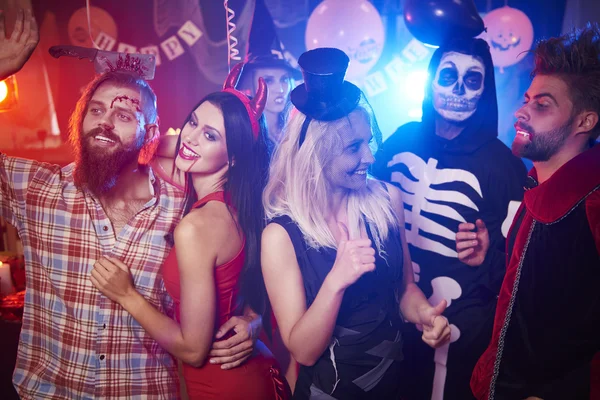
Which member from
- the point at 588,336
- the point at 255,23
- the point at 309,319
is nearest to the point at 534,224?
the point at 588,336

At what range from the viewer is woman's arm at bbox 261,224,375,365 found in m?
1.94

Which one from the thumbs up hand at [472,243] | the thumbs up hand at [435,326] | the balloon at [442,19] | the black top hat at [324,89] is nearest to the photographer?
the black top hat at [324,89]

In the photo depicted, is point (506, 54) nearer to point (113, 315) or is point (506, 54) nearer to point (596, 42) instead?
point (596, 42)

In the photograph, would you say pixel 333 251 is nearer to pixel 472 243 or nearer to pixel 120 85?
pixel 472 243

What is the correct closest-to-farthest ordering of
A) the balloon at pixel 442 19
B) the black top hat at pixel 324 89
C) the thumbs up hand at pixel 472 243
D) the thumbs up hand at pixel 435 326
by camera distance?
the black top hat at pixel 324 89 → the thumbs up hand at pixel 435 326 → the balloon at pixel 442 19 → the thumbs up hand at pixel 472 243

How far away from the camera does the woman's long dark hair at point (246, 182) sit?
2.04 metres

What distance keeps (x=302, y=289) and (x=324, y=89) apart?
2.69ft

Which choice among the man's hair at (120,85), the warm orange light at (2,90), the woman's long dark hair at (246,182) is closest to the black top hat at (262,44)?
the woman's long dark hair at (246,182)

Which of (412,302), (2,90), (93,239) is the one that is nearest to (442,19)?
(412,302)

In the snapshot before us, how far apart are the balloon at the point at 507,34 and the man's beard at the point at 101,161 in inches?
67.1

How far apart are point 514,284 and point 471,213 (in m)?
0.39

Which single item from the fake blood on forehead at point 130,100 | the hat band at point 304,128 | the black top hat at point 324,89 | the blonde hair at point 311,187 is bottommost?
the blonde hair at point 311,187

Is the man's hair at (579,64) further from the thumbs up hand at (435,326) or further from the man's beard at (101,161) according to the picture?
the man's beard at (101,161)

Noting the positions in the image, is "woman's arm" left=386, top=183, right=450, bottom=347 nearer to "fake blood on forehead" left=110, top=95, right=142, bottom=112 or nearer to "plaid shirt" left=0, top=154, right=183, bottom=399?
"plaid shirt" left=0, top=154, right=183, bottom=399
